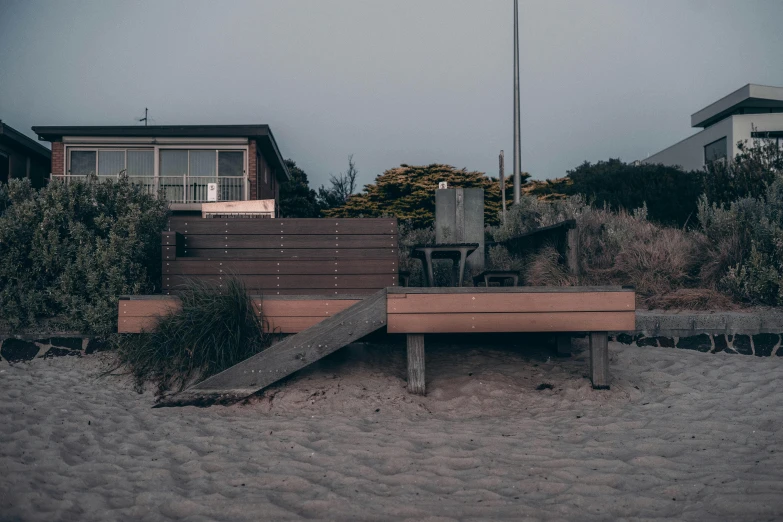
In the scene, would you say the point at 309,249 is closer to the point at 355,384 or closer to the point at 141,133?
the point at 355,384

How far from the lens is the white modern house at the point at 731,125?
Result: 1026 inches

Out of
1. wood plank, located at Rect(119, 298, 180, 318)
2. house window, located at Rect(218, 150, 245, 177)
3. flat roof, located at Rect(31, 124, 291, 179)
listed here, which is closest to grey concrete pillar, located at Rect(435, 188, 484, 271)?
wood plank, located at Rect(119, 298, 180, 318)

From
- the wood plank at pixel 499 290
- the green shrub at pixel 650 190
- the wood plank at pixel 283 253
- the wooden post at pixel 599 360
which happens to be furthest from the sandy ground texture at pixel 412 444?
the green shrub at pixel 650 190

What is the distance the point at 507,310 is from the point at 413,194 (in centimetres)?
1554

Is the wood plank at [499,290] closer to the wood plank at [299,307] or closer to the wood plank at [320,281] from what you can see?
the wood plank at [299,307]

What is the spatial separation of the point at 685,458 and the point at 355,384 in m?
2.61

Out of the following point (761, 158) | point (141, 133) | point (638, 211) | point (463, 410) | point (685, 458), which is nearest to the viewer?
point (685, 458)

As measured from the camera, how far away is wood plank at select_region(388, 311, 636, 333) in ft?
15.9

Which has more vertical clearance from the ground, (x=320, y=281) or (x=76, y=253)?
(x=76, y=253)

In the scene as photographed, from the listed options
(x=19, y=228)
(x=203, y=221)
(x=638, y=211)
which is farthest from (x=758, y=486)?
(x=638, y=211)

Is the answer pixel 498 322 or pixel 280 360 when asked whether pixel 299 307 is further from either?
pixel 498 322

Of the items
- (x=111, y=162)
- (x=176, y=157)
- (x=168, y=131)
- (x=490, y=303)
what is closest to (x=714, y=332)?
(x=490, y=303)

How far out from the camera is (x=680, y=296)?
7199 mm

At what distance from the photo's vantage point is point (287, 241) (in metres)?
6.04
